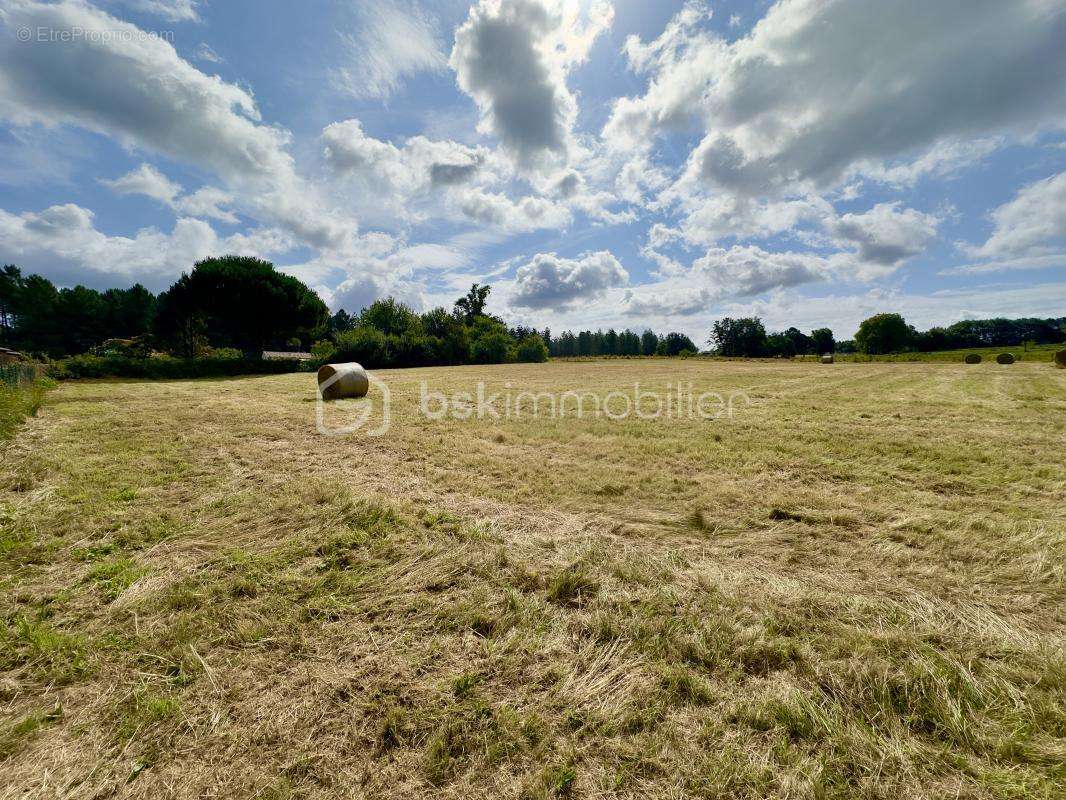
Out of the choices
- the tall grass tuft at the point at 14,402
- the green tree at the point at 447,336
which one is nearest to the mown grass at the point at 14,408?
the tall grass tuft at the point at 14,402

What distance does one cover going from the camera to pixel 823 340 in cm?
12094

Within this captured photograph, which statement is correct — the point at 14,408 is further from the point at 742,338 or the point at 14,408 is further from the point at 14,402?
the point at 742,338

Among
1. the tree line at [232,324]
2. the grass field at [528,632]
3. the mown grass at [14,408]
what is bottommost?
the grass field at [528,632]

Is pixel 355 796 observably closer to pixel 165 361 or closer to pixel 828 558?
pixel 828 558

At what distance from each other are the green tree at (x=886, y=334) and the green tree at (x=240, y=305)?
361 feet

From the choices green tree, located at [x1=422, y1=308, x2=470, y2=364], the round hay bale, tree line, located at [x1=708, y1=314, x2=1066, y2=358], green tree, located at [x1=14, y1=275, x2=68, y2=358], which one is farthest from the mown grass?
tree line, located at [x1=708, y1=314, x2=1066, y2=358]

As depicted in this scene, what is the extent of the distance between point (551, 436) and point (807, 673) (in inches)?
261

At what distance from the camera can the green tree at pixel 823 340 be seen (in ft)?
393

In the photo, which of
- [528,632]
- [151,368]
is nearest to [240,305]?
[151,368]

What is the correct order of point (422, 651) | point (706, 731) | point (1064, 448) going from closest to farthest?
point (706, 731)
point (422, 651)
point (1064, 448)

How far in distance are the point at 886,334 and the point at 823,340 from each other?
36.4 m

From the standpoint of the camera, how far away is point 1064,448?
724cm

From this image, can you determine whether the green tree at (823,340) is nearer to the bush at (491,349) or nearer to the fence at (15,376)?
the bush at (491,349)

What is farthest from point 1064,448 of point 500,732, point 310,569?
point 310,569
